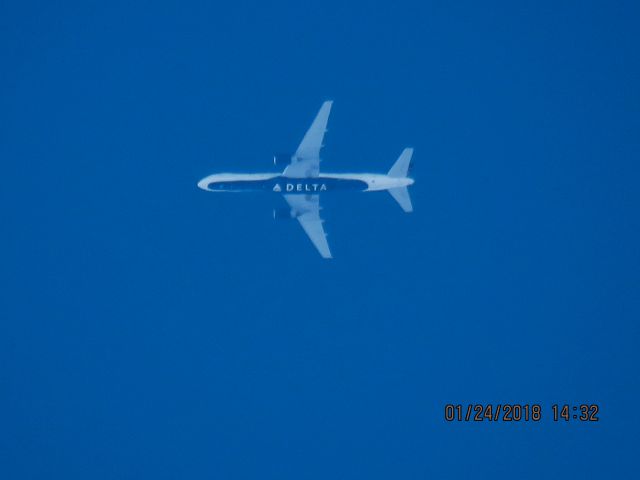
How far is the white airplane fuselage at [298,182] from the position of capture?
20125 mm

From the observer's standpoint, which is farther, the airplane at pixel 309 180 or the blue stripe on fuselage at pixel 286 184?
the blue stripe on fuselage at pixel 286 184

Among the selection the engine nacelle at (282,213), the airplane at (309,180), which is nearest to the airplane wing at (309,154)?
the airplane at (309,180)

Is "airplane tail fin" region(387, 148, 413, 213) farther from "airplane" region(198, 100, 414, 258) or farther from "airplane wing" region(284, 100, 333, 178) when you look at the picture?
"airplane wing" region(284, 100, 333, 178)

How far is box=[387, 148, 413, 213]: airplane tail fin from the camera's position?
66.5 feet

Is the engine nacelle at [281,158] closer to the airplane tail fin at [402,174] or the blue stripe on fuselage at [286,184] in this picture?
the blue stripe on fuselage at [286,184]

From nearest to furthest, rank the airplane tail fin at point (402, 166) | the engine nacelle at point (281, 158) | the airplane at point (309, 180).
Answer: the engine nacelle at point (281, 158) < the airplane at point (309, 180) < the airplane tail fin at point (402, 166)

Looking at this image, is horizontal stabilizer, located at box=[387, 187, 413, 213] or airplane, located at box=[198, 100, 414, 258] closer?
airplane, located at box=[198, 100, 414, 258]

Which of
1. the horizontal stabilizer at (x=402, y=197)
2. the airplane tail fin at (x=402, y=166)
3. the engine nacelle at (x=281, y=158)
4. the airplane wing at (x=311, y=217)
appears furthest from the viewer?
the airplane wing at (x=311, y=217)

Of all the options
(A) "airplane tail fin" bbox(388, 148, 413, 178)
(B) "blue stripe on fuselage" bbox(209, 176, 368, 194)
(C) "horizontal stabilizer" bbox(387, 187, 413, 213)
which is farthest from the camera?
(C) "horizontal stabilizer" bbox(387, 187, 413, 213)

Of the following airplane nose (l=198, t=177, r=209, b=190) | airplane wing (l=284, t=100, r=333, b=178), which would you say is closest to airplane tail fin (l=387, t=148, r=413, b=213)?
airplane wing (l=284, t=100, r=333, b=178)

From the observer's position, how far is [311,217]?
69.2ft

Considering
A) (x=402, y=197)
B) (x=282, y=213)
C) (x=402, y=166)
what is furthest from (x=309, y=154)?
(x=402, y=197)

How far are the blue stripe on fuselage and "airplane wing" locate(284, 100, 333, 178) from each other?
0.85 feet

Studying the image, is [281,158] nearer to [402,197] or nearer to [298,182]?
[298,182]
